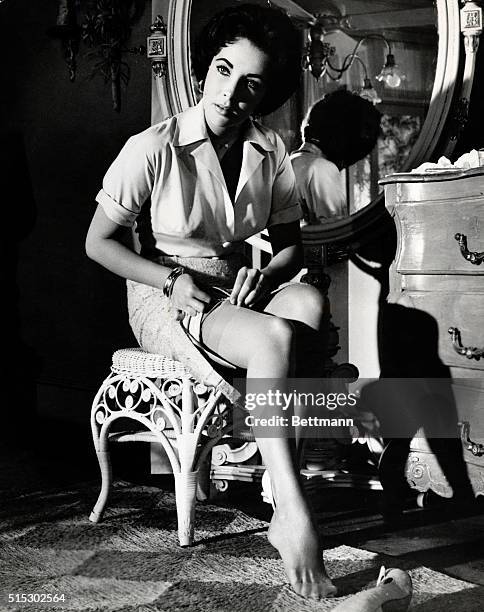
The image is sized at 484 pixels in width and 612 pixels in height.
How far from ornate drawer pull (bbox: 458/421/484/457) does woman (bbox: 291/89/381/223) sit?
876mm

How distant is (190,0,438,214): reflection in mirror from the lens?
98.5 inches

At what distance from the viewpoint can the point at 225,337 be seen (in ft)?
5.80

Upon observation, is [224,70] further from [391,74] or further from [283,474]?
[283,474]

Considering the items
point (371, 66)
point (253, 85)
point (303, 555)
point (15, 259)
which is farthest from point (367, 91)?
point (15, 259)

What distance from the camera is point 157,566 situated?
1776 mm

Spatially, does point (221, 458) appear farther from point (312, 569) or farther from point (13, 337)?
point (13, 337)

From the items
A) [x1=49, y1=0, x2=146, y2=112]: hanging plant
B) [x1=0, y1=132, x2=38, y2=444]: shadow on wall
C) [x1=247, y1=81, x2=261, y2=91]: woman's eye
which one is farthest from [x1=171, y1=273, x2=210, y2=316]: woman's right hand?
[x1=0, y1=132, x2=38, y2=444]: shadow on wall

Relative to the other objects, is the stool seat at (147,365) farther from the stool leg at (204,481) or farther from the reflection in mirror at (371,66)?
the reflection in mirror at (371,66)

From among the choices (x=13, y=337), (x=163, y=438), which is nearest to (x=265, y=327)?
(x=163, y=438)

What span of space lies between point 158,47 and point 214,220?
1048mm

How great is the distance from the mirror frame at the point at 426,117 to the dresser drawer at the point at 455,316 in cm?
54

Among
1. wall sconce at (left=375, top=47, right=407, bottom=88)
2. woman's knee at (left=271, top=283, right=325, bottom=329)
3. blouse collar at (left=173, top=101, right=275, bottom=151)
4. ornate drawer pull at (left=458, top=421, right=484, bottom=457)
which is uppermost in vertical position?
wall sconce at (left=375, top=47, right=407, bottom=88)

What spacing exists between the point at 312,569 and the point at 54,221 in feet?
8.23

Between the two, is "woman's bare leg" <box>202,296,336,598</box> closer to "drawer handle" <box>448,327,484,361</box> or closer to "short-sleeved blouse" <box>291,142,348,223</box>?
"drawer handle" <box>448,327,484,361</box>
